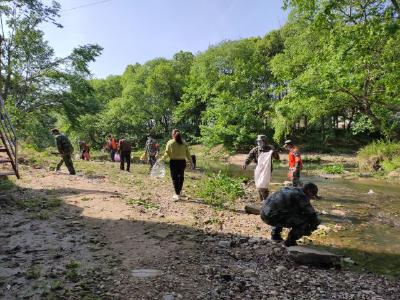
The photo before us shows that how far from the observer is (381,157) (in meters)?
24.0

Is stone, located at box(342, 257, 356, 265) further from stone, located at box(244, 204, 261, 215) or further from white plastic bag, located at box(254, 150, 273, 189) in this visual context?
white plastic bag, located at box(254, 150, 273, 189)

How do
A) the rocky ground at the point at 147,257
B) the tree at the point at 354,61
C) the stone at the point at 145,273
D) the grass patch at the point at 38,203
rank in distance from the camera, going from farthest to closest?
the tree at the point at 354,61 < the grass patch at the point at 38,203 < the stone at the point at 145,273 < the rocky ground at the point at 147,257

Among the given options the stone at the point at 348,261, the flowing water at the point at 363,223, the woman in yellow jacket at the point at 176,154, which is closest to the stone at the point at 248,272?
the stone at the point at 348,261

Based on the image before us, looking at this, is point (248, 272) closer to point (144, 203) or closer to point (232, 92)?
point (144, 203)

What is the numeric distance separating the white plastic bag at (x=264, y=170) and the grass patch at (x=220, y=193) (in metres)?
1.21

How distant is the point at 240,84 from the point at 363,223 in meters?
35.2

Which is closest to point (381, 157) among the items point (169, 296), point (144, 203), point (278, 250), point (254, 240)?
point (144, 203)

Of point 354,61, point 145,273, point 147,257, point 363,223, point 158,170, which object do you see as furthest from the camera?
point 158,170

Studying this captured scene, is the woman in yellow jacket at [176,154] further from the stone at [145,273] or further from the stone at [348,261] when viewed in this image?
the stone at [145,273]

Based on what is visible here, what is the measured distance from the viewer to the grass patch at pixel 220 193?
1156 centimetres

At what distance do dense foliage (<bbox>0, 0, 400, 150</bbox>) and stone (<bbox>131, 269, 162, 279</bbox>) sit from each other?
30.6ft

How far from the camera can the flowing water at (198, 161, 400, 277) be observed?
7605mm

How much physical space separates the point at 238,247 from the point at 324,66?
1084 cm

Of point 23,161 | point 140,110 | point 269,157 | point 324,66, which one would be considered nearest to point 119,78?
point 140,110
